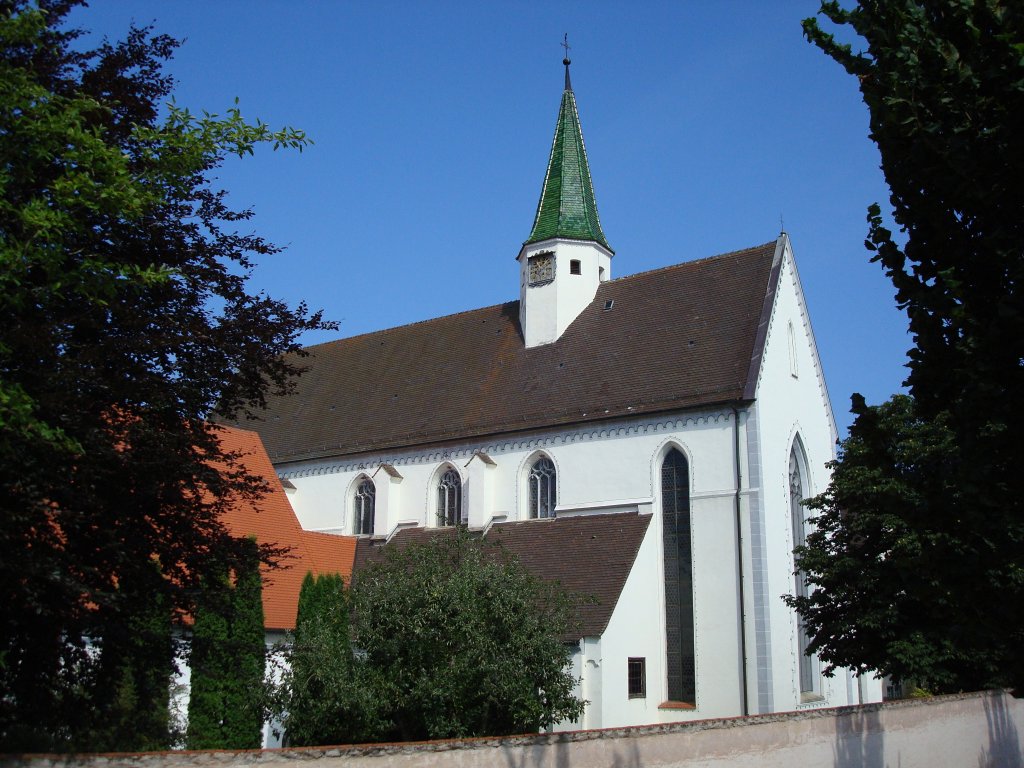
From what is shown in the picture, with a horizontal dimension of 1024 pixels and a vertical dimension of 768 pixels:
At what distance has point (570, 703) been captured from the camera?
15.3 metres

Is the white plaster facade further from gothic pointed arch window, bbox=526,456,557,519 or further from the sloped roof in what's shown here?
the sloped roof

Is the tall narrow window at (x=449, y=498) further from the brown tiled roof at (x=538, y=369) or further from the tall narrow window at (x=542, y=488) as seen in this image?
the tall narrow window at (x=542, y=488)

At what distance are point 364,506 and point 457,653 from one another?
15.6m

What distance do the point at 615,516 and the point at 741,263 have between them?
24.9 feet

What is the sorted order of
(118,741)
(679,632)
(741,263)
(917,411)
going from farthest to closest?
(741,263), (679,632), (118,741), (917,411)

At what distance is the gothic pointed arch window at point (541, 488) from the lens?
26031 millimetres

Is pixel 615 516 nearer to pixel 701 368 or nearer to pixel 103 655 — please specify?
pixel 701 368

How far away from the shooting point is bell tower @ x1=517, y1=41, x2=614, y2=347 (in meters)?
29.0

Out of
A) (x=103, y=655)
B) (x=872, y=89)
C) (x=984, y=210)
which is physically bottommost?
(x=103, y=655)

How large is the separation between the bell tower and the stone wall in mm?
14046

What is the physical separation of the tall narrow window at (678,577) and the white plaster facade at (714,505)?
0.63 ft

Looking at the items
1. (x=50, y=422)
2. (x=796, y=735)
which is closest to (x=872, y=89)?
(x=50, y=422)

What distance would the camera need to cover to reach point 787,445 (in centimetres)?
2447

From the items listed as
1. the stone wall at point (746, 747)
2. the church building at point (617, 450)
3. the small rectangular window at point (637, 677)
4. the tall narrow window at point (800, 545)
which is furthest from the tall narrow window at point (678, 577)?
the stone wall at point (746, 747)
